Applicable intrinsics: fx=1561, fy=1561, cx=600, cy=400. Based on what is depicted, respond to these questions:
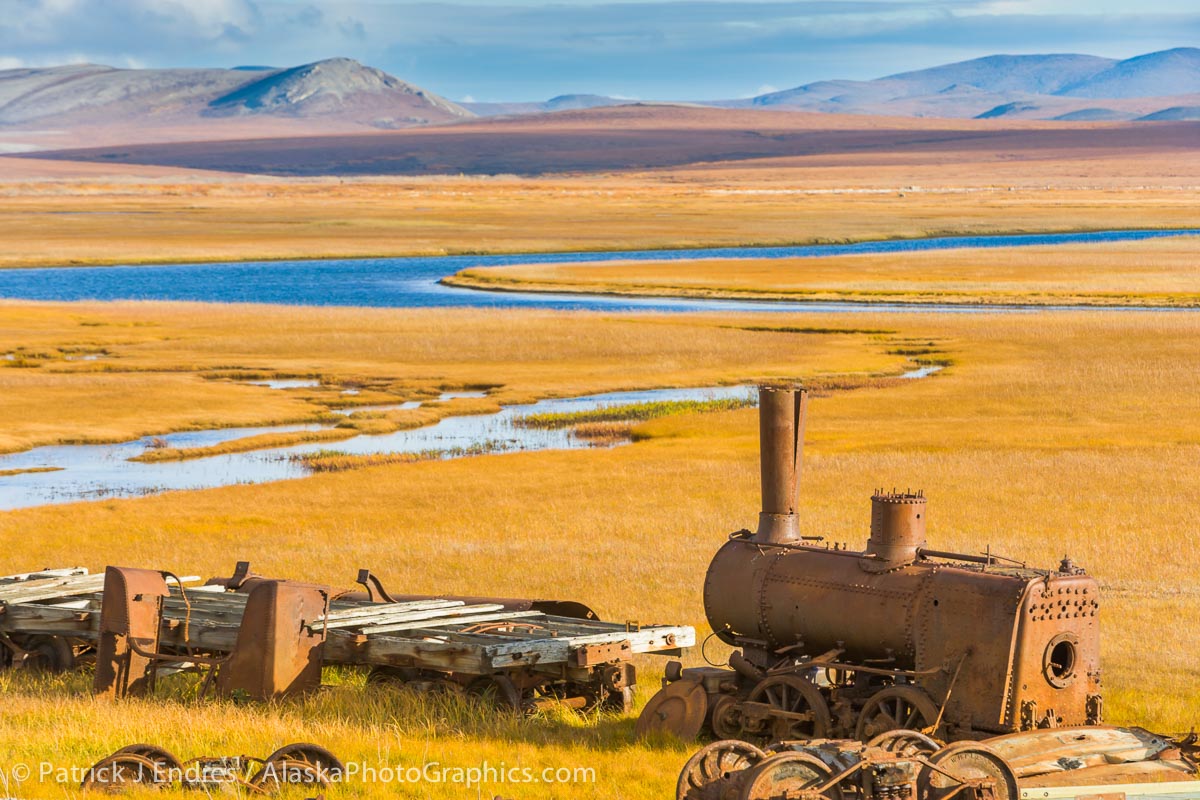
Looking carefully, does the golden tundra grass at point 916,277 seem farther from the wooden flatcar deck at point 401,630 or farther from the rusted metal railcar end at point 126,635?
the rusted metal railcar end at point 126,635

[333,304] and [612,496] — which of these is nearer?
[612,496]

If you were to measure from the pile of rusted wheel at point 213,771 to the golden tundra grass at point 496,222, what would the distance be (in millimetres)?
95876

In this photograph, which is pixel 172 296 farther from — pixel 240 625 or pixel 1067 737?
pixel 1067 737

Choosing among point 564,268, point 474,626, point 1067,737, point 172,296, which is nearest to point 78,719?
point 474,626

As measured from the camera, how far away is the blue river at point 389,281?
73.8 m

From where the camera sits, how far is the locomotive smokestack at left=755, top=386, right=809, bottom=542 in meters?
13.4

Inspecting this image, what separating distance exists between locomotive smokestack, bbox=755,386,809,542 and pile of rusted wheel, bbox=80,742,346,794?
4.20 m

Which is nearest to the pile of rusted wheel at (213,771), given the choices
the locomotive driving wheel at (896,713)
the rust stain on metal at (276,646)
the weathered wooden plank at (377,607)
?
the rust stain on metal at (276,646)

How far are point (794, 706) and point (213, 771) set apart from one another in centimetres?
451

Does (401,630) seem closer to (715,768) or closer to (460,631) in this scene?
(460,631)

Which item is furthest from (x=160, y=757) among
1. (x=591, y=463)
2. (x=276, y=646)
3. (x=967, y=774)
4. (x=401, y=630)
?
(x=591, y=463)

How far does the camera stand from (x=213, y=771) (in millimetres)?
11586

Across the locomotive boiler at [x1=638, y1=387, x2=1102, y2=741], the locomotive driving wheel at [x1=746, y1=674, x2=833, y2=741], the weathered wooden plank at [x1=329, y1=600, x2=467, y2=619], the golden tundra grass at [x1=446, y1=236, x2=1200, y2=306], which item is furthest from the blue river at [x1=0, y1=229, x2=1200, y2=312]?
the locomotive driving wheel at [x1=746, y1=674, x2=833, y2=741]

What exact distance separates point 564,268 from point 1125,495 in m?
65.1
